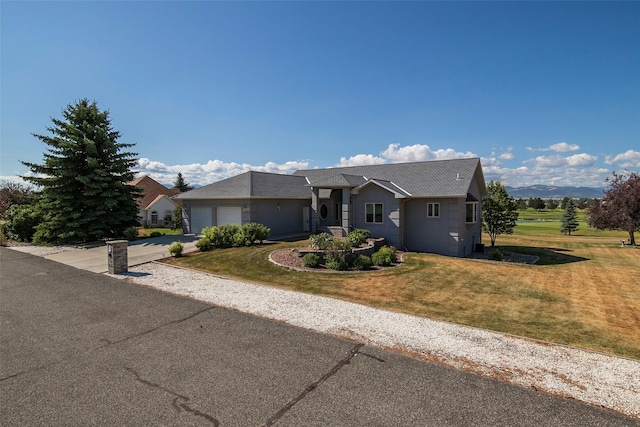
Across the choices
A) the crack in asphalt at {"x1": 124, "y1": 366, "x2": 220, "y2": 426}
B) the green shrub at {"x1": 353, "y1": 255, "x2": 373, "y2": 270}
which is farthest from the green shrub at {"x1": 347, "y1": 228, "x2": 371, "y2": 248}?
the crack in asphalt at {"x1": 124, "y1": 366, "x2": 220, "y2": 426}

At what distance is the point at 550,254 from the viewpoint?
72.2 feet

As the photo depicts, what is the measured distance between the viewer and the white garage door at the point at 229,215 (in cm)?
2347

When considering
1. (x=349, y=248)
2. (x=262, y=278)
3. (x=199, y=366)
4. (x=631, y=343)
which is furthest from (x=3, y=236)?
(x=631, y=343)

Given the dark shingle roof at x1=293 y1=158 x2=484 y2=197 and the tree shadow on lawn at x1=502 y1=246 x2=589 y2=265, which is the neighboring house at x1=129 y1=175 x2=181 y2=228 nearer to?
the dark shingle roof at x1=293 y1=158 x2=484 y2=197

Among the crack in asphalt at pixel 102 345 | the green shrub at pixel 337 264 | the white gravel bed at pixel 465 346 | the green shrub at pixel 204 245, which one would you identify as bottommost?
the white gravel bed at pixel 465 346

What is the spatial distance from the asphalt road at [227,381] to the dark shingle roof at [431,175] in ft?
46.4

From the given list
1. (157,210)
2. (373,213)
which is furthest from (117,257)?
(157,210)

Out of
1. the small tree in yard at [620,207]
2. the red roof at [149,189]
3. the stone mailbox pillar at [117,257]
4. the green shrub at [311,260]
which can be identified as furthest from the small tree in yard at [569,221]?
the red roof at [149,189]

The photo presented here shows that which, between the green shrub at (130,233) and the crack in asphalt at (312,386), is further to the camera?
the green shrub at (130,233)

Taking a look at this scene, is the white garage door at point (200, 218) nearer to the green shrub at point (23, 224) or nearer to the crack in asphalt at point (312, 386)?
the green shrub at point (23, 224)

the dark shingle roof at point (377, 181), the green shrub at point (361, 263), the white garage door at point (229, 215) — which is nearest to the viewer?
the green shrub at point (361, 263)

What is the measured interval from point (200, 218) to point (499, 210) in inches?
917

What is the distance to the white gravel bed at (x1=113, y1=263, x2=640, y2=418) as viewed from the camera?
17.8ft

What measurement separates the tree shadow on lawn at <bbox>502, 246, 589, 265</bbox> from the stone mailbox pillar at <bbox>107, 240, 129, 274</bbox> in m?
21.8
